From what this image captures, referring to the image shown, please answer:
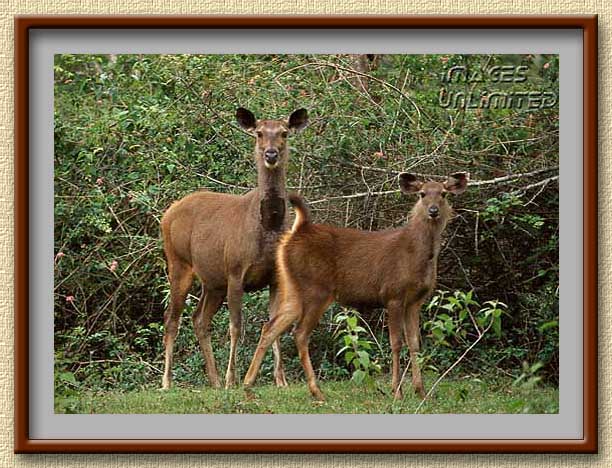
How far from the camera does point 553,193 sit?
31.2 ft

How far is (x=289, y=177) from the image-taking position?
11078 millimetres

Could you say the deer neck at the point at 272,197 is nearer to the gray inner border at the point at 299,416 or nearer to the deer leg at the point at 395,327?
the deer leg at the point at 395,327

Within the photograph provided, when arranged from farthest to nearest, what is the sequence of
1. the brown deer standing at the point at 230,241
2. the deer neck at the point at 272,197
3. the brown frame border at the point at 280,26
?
the deer neck at the point at 272,197 → the brown deer standing at the point at 230,241 → the brown frame border at the point at 280,26

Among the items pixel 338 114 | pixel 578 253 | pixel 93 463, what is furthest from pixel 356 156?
pixel 93 463

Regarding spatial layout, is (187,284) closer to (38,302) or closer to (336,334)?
(336,334)

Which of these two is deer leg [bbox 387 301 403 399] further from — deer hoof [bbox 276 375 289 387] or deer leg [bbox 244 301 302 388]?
deer hoof [bbox 276 375 289 387]

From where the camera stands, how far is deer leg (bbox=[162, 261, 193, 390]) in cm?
1136

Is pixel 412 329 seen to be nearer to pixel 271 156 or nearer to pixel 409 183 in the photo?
pixel 409 183

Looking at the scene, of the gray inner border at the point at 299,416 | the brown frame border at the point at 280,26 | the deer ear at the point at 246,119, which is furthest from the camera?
the deer ear at the point at 246,119

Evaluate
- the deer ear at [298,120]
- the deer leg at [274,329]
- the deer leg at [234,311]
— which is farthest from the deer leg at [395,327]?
the deer ear at [298,120]

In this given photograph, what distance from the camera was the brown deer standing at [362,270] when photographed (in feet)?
33.3

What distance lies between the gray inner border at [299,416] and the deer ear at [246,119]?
1.52 metres

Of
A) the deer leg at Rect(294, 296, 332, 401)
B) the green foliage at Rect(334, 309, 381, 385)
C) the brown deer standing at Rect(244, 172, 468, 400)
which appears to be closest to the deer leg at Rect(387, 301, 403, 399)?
the brown deer standing at Rect(244, 172, 468, 400)

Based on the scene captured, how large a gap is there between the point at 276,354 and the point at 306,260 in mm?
1074
